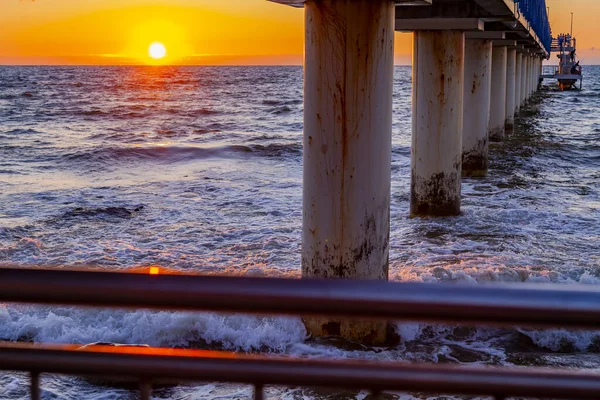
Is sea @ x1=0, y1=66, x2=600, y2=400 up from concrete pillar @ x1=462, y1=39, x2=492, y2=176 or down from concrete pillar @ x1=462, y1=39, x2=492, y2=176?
down

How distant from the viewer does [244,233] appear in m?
11.3

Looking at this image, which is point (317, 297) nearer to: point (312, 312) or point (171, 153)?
point (312, 312)

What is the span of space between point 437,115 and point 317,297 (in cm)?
1005

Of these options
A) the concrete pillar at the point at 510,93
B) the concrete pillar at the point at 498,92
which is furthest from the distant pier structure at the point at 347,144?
the concrete pillar at the point at 510,93

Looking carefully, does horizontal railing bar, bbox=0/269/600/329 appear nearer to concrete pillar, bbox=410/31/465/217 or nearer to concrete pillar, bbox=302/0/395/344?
concrete pillar, bbox=302/0/395/344

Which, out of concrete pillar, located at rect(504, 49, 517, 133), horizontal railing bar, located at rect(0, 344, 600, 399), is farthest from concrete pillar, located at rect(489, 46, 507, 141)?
horizontal railing bar, located at rect(0, 344, 600, 399)

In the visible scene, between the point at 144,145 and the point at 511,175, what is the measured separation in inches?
517

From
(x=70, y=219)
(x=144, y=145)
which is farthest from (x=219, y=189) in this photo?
(x=144, y=145)

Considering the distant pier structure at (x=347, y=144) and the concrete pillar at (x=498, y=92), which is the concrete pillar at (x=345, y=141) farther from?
the concrete pillar at (x=498, y=92)

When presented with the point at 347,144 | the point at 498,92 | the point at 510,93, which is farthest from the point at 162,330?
the point at 510,93

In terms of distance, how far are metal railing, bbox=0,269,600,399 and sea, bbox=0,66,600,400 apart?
7.89ft

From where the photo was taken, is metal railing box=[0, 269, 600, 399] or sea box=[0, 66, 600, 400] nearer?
metal railing box=[0, 269, 600, 399]

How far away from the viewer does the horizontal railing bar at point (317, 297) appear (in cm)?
147

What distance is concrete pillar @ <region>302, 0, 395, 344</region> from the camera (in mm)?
6320
